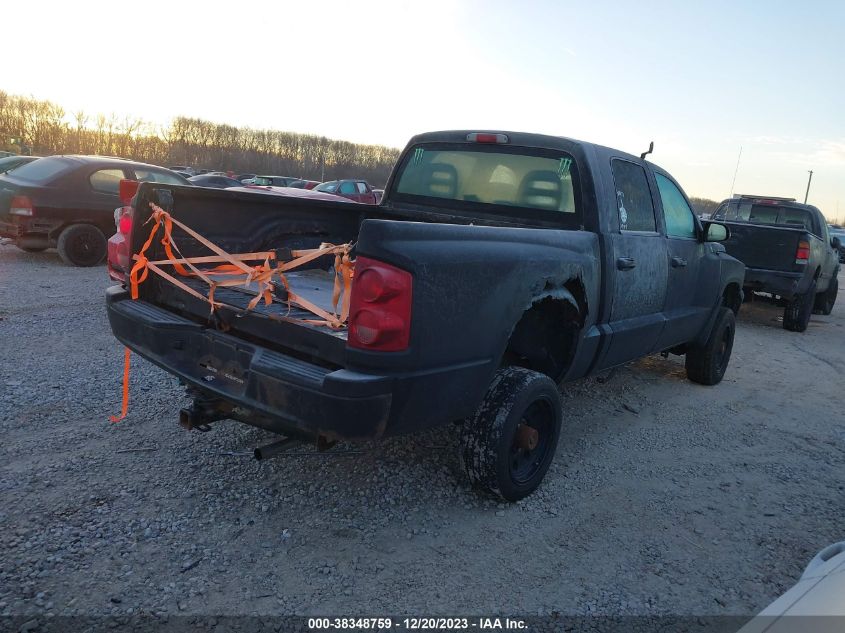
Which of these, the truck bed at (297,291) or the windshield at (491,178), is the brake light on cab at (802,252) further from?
the truck bed at (297,291)

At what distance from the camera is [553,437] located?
12.2ft

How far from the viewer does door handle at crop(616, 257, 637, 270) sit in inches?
159

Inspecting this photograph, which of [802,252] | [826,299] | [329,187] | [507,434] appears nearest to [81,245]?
[507,434]

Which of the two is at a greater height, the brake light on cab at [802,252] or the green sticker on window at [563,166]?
the green sticker on window at [563,166]

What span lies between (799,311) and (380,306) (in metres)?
9.50

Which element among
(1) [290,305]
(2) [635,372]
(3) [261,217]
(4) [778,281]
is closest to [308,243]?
(3) [261,217]

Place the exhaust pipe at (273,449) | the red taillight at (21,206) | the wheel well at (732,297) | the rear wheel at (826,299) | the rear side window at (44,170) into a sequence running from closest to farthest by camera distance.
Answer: the exhaust pipe at (273,449)
the wheel well at (732,297)
the red taillight at (21,206)
the rear side window at (44,170)
the rear wheel at (826,299)

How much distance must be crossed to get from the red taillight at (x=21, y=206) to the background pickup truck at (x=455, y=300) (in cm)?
679

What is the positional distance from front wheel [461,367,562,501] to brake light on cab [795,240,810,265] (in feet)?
24.6

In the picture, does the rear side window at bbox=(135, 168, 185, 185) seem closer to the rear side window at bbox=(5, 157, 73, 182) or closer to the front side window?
the rear side window at bbox=(5, 157, 73, 182)

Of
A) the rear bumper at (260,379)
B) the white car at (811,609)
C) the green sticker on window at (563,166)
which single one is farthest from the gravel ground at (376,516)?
the green sticker on window at (563,166)

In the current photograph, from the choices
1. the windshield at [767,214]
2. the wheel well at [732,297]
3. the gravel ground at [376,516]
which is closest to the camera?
the gravel ground at [376,516]

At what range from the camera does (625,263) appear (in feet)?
13.5

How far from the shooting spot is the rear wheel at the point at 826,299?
12234 mm
